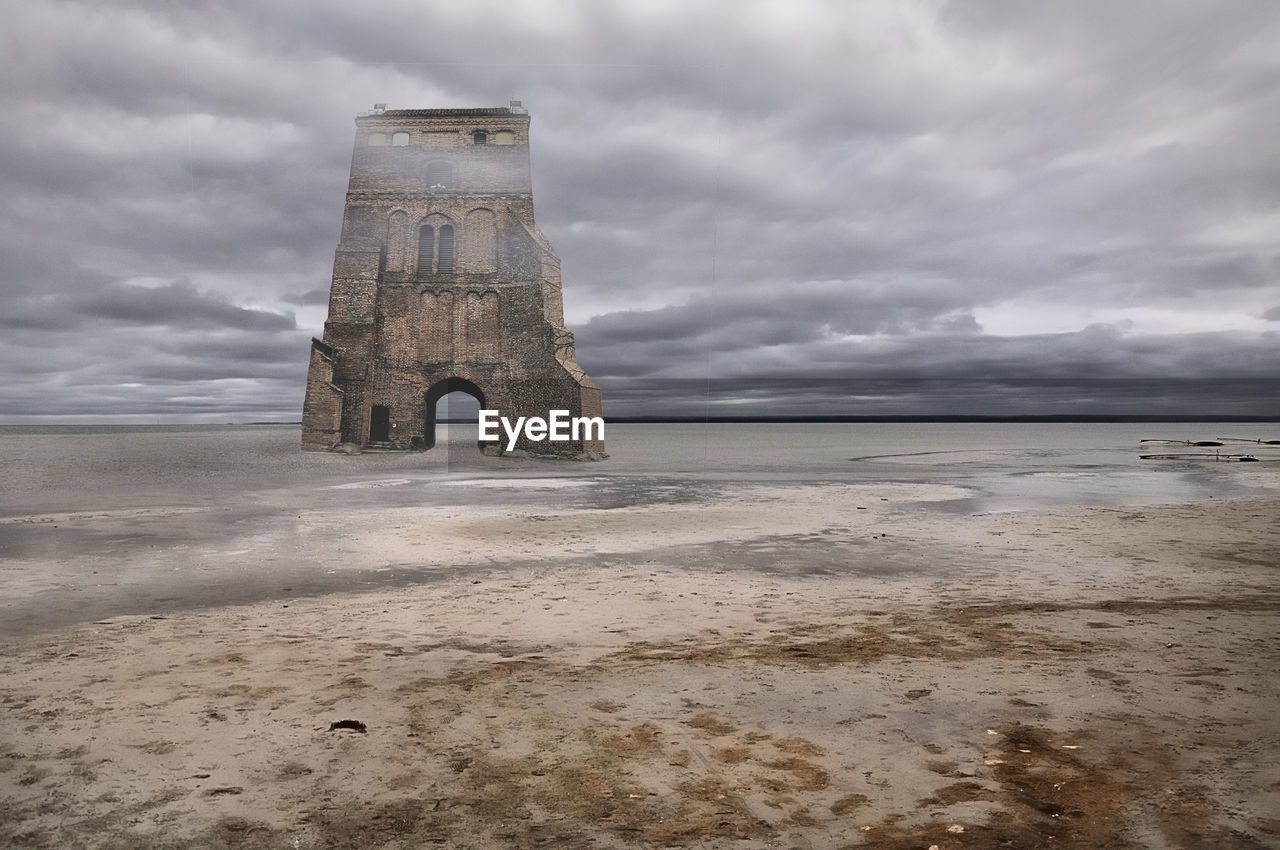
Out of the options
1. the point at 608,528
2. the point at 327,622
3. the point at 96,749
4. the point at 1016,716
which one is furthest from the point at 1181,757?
the point at 608,528

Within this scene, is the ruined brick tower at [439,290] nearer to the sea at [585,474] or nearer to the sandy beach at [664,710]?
the sea at [585,474]

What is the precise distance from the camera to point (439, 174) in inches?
1121

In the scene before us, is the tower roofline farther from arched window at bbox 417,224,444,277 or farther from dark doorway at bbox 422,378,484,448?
dark doorway at bbox 422,378,484,448

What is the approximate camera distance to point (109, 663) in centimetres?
473

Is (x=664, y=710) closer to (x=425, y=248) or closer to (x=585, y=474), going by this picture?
(x=585, y=474)

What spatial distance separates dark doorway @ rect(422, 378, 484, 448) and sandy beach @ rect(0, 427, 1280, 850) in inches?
790

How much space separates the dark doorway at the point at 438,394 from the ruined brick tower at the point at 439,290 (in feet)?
0.25

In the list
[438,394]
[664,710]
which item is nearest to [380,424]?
[438,394]

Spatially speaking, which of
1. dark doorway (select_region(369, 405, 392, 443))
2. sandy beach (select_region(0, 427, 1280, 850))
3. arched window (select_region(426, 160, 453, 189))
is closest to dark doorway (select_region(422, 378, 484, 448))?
dark doorway (select_region(369, 405, 392, 443))

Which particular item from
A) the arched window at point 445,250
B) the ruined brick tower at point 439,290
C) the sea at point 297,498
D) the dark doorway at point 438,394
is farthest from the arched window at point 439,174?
the sea at point 297,498

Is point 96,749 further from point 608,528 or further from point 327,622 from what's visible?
point 608,528

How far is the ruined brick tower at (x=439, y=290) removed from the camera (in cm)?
2700

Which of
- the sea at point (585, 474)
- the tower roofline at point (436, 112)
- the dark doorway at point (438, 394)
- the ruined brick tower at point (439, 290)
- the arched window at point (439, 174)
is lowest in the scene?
the sea at point (585, 474)

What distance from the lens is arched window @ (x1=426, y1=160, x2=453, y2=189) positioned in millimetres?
28422
